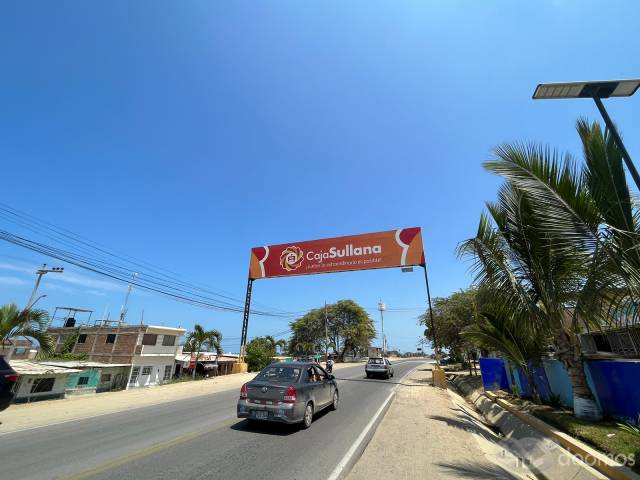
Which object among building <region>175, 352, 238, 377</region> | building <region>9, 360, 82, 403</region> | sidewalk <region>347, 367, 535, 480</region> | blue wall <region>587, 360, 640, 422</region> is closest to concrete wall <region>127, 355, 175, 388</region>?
building <region>175, 352, 238, 377</region>

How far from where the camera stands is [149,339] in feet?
111

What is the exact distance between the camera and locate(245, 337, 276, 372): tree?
3697cm

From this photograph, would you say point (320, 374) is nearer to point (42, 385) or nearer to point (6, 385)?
point (6, 385)

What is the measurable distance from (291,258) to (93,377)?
59.9 feet

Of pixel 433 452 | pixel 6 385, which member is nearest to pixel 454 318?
pixel 433 452

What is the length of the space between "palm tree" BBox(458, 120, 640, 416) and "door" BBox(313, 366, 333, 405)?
537cm

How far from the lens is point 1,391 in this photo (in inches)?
282

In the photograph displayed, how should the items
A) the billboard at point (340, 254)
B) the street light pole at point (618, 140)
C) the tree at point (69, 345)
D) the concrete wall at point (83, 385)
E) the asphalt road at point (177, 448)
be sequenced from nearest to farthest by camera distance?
the asphalt road at point (177, 448) → the street light pole at point (618, 140) → the concrete wall at point (83, 385) → the billboard at point (340, 254) → the tree at point (69, 345)

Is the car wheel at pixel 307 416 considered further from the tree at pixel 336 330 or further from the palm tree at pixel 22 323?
the tree at pixel 336 330

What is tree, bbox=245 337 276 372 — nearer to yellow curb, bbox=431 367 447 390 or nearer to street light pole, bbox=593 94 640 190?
yellow curb, bbox=431 367 447 390

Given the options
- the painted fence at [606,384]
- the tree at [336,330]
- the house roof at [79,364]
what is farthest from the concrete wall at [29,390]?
the tree at [336,330]

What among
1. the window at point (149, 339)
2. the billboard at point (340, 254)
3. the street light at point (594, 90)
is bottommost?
the window at point (149, 339)

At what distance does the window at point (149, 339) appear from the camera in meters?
33.3

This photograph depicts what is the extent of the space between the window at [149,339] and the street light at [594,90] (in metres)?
37.4
